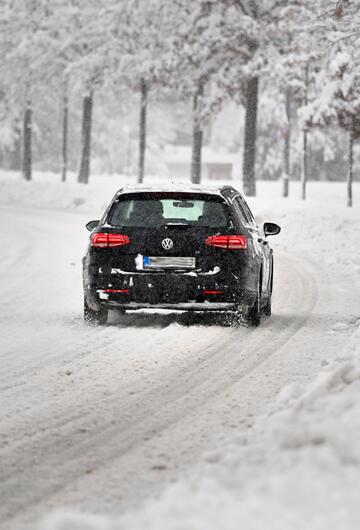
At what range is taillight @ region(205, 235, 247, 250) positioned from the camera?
11031mm

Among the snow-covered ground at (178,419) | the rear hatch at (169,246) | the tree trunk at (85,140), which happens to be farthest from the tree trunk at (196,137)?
the rear hatch at (169,246)

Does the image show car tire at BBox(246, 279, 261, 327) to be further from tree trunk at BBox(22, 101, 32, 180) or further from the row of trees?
tree trunk at BBox(22, 101, 32, 180)

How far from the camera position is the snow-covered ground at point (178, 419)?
474 centimetres

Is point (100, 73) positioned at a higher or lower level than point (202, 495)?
higher

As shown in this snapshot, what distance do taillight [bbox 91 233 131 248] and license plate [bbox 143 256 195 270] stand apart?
0.95 feet

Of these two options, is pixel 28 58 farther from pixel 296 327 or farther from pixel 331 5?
pixel 296 327

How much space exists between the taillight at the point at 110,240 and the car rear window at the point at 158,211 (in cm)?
18

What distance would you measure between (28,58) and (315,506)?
4668cm

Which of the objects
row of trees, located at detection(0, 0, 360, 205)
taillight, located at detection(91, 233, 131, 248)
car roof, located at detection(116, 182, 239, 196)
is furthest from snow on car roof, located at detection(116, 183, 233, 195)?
row of trees, located at detection(0, 0, 360, 205)

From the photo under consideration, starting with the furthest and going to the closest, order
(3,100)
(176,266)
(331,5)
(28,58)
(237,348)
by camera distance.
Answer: (3,100) < (28,58) < (331,5) < (176,266) < (237,348)

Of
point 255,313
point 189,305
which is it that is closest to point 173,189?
point 189,305

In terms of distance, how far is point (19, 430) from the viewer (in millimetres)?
6621

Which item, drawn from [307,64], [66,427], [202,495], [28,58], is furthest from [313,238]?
[28,58]

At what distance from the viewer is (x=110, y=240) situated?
11.1 m
